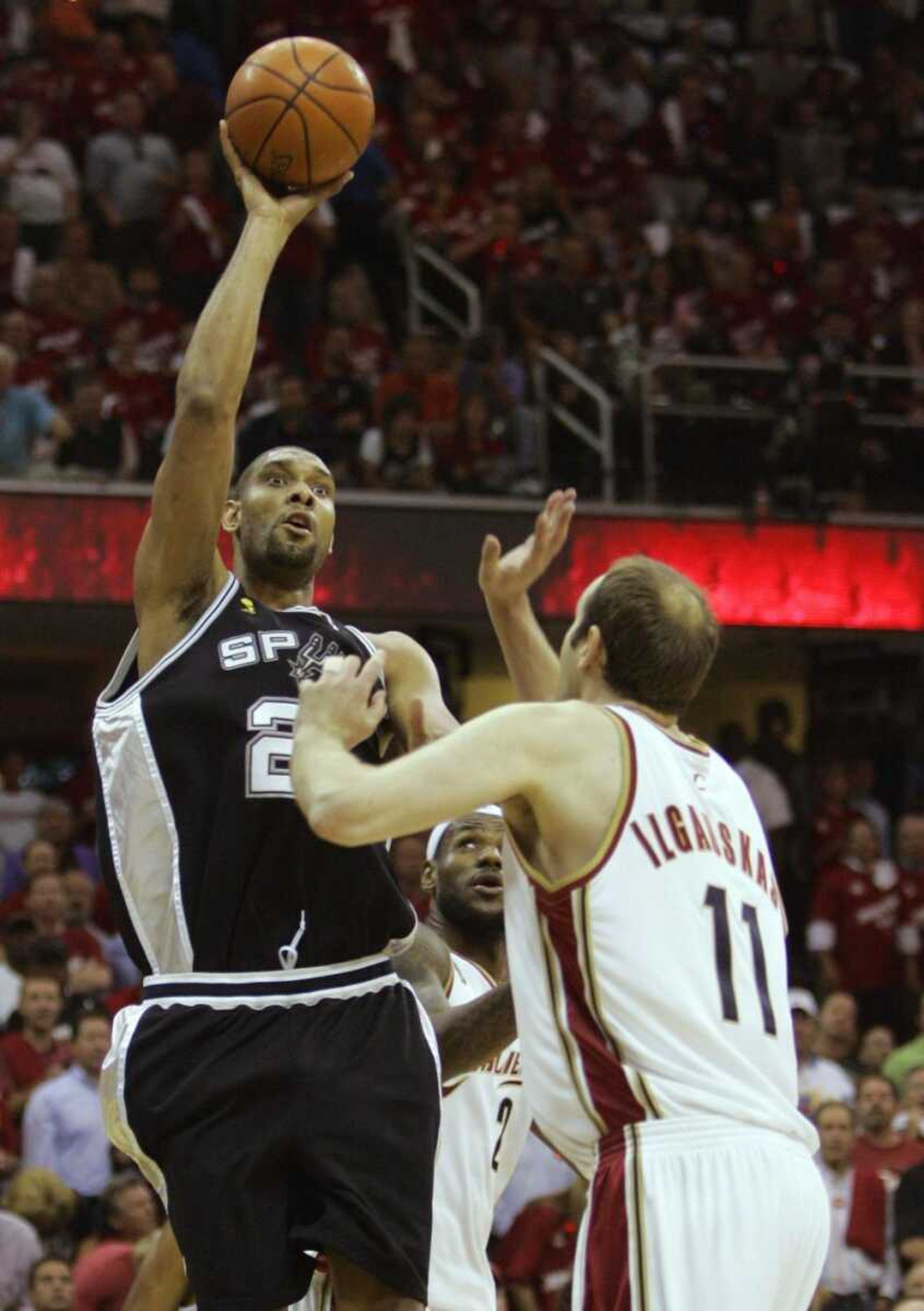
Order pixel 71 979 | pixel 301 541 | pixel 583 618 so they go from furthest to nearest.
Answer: pixel 71 979, pixel 301 541, pixel 583 618

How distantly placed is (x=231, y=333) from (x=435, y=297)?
37.6ft

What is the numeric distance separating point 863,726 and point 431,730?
11.8 m

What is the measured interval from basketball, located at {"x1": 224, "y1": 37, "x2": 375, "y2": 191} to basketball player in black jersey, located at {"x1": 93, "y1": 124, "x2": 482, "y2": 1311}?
0.56ft

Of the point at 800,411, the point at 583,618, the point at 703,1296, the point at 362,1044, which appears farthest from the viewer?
the point at 800,411

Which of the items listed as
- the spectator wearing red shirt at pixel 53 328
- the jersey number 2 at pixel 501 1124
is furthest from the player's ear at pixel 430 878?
the spectator wearing red shirt at pixel 53 328

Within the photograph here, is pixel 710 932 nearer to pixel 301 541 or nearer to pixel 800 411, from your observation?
pixel 301 541

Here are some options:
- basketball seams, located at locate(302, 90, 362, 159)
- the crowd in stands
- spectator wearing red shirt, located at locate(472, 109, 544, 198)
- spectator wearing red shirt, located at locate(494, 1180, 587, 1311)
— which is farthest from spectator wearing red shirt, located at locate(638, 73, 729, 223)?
basketball seams, located at locate(302, 90, 362, 159)

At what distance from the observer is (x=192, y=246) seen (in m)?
14.4

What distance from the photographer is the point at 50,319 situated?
1380cm

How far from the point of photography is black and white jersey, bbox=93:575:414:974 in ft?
15.5

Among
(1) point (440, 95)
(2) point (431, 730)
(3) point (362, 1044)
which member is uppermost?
(1) point (440, 95)

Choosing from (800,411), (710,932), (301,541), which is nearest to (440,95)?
(800,411)

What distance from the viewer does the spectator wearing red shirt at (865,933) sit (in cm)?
1361

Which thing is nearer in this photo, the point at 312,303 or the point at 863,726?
the point at 312,303
